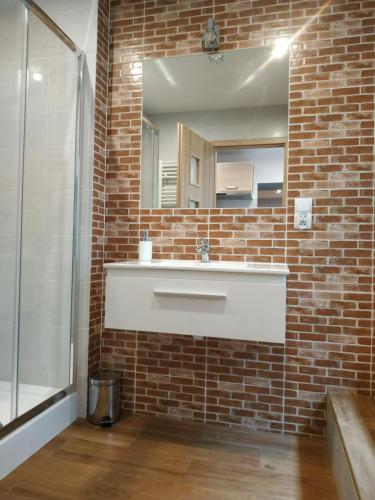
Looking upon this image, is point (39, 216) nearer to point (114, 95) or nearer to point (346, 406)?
point (114, 95)

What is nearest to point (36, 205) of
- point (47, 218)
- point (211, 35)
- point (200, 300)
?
point (47, 218)

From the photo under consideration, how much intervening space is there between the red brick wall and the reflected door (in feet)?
0.26

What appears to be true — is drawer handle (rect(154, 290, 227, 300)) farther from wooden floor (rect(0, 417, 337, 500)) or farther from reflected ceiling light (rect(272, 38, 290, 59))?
reflected ceiling light (rect(272, 38, 290, 59))

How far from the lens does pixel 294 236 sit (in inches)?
83.1

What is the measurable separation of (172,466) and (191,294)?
81cm

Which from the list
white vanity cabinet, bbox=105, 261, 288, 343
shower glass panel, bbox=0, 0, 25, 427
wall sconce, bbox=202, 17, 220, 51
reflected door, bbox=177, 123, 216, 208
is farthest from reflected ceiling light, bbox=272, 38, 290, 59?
shower glass panel, bbox=0, 0, 25, 427

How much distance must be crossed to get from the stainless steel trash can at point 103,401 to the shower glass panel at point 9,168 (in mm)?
444

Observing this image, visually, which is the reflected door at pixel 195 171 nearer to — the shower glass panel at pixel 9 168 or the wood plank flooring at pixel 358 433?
the shower glass panel at pixel 9 168

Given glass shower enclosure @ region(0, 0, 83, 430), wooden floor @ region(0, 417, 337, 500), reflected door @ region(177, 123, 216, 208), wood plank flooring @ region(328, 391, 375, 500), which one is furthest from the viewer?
reflected door @ region(177, 123, 216, 208)

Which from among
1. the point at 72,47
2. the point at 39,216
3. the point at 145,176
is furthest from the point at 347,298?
the point at 72,47

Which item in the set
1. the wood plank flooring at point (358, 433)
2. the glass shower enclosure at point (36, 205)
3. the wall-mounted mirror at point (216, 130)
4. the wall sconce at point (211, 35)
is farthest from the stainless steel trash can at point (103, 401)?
the wall sconce at point (211, 35)

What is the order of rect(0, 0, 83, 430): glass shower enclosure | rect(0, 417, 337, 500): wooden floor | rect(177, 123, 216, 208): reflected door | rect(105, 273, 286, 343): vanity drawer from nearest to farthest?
rect(0, 417, 337, 500): wooden floor, rect(105, 273, 286, 343): vanity drawer, rect(0, 0, 83, 430): glass shower enclosure, rect(177, 123, 216, 208): reflected door

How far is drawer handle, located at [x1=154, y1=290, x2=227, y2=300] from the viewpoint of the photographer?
5.78ft

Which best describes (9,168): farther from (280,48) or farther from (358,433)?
(358,433)
